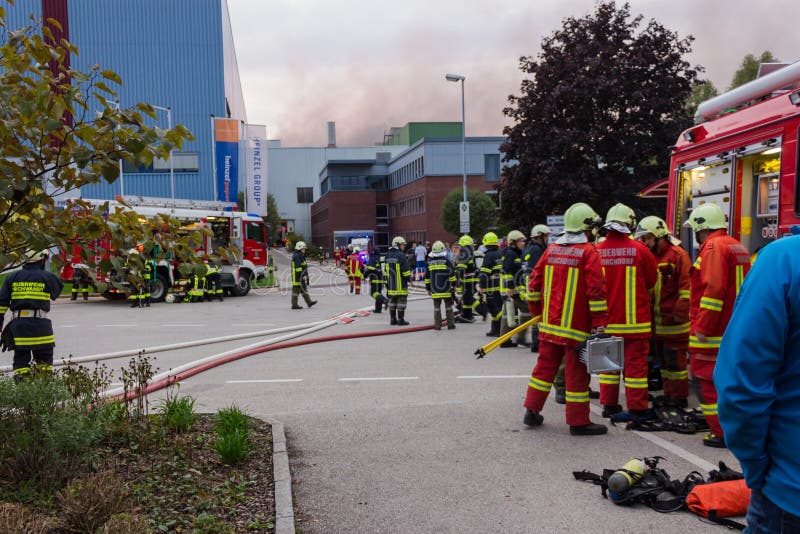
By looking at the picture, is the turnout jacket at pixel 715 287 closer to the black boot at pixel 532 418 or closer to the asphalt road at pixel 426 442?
the asphalt road at pixel 426 442

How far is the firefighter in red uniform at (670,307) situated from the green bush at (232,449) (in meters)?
4.01

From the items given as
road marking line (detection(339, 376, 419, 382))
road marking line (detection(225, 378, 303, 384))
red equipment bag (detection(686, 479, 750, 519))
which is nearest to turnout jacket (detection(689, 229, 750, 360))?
red equipment bag (detection(686, 479, 750, 519))

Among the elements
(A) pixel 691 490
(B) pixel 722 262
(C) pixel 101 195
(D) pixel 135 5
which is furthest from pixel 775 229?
(D) pixel 135 5

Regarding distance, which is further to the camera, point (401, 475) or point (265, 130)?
point (265, 130)

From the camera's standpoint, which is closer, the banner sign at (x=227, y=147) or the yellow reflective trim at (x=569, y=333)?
the yellow reflective trim at (x=569, y=333)

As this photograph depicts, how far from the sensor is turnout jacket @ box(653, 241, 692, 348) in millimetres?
6375

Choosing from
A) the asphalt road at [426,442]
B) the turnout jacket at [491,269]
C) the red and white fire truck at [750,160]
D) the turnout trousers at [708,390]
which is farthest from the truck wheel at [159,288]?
the turnout trousers at [708,390]

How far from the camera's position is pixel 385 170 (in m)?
80.1

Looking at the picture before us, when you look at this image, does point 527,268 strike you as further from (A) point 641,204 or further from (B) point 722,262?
(A) point 641,204

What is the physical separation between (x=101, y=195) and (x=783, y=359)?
43503mm

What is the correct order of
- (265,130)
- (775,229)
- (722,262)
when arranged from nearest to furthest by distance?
1. (722,262)
2. (775,229)
3. (265,130)

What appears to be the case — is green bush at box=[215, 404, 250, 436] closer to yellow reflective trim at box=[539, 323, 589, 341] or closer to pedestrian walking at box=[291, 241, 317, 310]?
yellow reflective trim at box=[539, 323, 589, 341]

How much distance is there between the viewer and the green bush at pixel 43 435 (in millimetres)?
4062

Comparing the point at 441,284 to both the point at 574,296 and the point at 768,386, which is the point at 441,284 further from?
the point at 768,386
